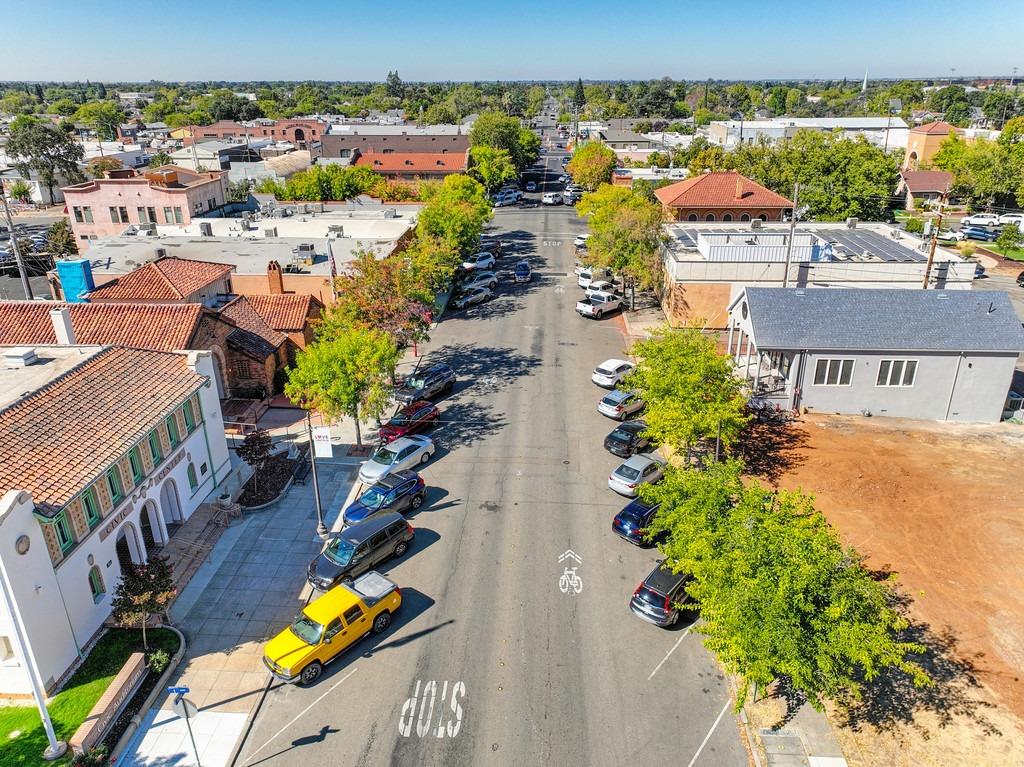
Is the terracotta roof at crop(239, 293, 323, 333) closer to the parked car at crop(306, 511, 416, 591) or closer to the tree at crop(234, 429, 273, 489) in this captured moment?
the tree at crop(234, 429, 273, 489)

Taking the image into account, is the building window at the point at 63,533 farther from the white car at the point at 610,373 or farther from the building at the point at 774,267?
the building at the point at 774,267

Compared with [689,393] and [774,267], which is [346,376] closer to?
[689,393]

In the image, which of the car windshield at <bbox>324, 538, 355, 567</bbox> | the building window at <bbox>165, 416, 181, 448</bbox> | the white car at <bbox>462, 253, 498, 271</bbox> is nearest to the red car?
the car windshield at <bbox>324, 538, 355, 567</bbox>

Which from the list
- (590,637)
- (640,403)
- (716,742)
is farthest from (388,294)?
(716,742)

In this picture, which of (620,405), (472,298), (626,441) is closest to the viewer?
(626,441)

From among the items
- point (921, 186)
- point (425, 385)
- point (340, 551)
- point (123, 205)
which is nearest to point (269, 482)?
point (340, 551)

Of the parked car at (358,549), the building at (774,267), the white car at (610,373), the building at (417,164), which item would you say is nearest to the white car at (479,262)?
the building at (774,267)

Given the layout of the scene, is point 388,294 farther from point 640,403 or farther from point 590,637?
point 590,637
